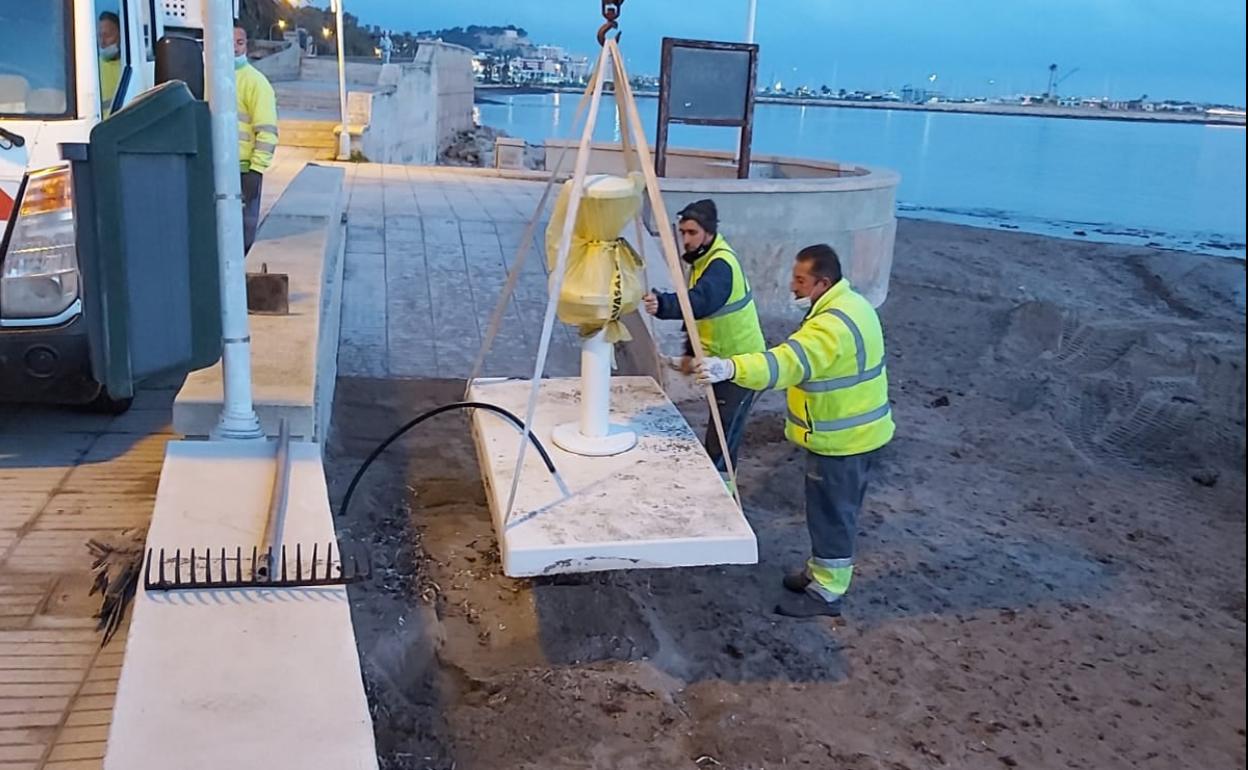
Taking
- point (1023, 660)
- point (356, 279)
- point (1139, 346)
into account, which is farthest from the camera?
point (1139, 346)

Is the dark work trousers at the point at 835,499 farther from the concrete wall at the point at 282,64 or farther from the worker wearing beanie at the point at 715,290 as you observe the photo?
the concrete wall at the point at 282,64

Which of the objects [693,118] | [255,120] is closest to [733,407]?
[255,120]

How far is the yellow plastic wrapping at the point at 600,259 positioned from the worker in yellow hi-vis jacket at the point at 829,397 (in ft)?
1.61

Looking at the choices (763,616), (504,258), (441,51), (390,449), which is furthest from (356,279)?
(441,51)

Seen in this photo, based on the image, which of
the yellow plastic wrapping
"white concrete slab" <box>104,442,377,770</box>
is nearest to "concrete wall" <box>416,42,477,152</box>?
the yellow plastic wrapping

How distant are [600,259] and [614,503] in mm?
929

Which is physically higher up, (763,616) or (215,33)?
(215,33)

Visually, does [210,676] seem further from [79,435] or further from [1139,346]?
[1139,346]

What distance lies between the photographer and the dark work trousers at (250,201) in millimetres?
8047

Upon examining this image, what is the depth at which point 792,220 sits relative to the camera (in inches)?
450

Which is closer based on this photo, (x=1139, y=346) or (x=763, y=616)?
(x=763, y=616)

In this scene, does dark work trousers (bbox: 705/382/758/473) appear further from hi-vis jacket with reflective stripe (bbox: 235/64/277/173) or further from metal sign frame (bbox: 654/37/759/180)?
metal sign frame (bbox: 654/37/759/180)

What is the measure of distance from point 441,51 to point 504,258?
24853mm

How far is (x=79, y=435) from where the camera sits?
18.1 ft
